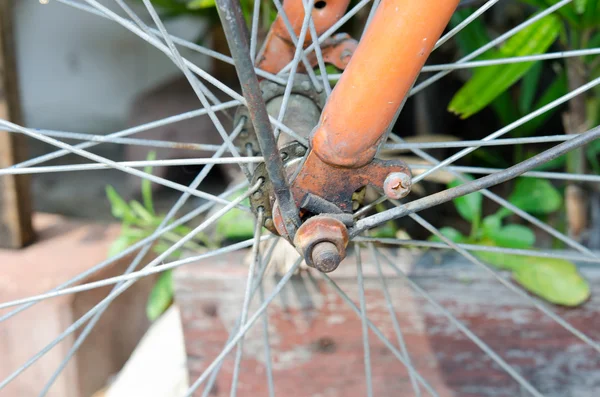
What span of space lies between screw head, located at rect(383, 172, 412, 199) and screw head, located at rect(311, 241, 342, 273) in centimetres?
6

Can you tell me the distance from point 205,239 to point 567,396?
0.53 m

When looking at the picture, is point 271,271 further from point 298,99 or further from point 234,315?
point 298,99

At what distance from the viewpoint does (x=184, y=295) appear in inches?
29.2

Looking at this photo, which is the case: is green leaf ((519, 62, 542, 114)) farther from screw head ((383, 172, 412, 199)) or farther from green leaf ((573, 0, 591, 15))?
screw head ((383, 172, 412, 199))

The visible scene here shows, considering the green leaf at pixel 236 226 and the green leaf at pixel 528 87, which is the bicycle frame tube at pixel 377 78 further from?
the green leaf at pixel 528 87

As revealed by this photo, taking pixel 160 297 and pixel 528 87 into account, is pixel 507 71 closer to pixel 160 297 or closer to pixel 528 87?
pixel 528 87

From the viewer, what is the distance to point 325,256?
399 millimetres

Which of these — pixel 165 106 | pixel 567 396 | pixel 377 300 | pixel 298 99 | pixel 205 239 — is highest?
pixel 165 106

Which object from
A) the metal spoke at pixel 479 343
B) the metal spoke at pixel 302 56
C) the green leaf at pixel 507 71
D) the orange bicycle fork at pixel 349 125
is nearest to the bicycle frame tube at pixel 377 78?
the orange bicycle fork at pixel 349 125

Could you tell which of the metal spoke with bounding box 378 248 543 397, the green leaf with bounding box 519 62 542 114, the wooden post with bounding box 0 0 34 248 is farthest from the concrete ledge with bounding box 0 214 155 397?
the green leaf with bounding box 519 62 542 114

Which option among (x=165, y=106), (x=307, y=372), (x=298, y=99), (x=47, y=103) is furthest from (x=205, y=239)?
(x=47, y=103)

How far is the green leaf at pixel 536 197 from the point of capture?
83 centimetres

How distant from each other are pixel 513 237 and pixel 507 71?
0.72ft

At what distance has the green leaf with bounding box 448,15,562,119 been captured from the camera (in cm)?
72
